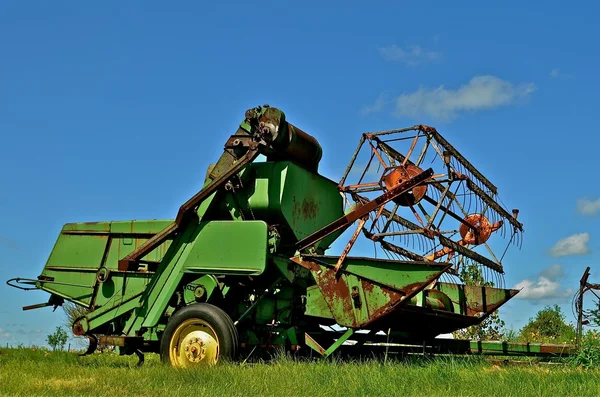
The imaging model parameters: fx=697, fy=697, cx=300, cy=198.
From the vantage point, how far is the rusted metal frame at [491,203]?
1171 cm

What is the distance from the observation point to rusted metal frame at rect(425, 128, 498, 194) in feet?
35.8

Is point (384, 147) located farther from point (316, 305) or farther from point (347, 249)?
point (316, 305)

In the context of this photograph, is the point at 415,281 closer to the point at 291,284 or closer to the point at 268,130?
the point at 291,284

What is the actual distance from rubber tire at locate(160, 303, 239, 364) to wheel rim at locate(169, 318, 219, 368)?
61 mm

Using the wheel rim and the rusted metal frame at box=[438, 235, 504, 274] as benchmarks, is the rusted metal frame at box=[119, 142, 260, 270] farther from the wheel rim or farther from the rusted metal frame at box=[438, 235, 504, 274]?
the rusted metal frame at box=[438, 235, 504, 274]

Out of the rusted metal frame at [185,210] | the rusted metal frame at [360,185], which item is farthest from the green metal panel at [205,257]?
the rusted metal frame at [360,185]

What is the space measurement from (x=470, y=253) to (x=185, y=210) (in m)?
4.62

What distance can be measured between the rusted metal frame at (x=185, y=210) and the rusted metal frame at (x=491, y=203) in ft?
12.2

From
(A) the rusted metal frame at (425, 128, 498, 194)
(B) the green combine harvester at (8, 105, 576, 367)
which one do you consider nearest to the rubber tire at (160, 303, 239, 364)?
(B) the green combine harvester at (8, 105, 576, 367)

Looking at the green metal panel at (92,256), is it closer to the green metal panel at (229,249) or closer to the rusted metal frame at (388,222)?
the green metal panel at (229,249)

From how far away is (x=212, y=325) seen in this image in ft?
30.9

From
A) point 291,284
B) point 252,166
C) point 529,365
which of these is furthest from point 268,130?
point 529,365

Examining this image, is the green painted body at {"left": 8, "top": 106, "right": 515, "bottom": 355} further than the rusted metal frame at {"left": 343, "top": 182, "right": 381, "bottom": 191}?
No

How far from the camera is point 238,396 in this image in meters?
6.77
